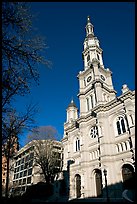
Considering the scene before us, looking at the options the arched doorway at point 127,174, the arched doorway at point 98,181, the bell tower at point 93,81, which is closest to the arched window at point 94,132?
the bell tower at point 93,81

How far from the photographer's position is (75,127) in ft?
122

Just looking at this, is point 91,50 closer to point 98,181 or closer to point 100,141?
point 100,141

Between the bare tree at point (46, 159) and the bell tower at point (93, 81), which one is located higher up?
the bell tower at point (93, 81)

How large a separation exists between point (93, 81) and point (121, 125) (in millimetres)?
12215

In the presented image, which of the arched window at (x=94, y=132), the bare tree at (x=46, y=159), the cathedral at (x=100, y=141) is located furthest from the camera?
the bare tree at (x=46, y=159)

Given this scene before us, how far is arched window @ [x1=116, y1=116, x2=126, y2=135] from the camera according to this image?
2647 cm

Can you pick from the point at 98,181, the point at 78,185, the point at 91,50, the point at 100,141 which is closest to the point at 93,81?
the point at 91,50

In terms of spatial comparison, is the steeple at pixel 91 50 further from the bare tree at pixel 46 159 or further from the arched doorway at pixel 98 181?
the arched doorway at pixel 98 181

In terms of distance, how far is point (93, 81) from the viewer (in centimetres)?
3525

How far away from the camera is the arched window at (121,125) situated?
26469 millimetres

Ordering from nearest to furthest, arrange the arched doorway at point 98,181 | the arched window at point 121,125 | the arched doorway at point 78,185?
the arched window at point 121,125 → the arched doorway at point 98,181 → the arched doorway at point 78,185

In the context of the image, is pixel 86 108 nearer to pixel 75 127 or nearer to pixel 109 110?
pixel 75 127

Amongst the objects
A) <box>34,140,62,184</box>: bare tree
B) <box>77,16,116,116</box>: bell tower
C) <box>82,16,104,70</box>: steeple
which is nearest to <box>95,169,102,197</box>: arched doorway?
<box>34,140,62,184</box>: bare tree

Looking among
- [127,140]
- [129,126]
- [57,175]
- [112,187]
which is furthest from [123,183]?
[57,175]
